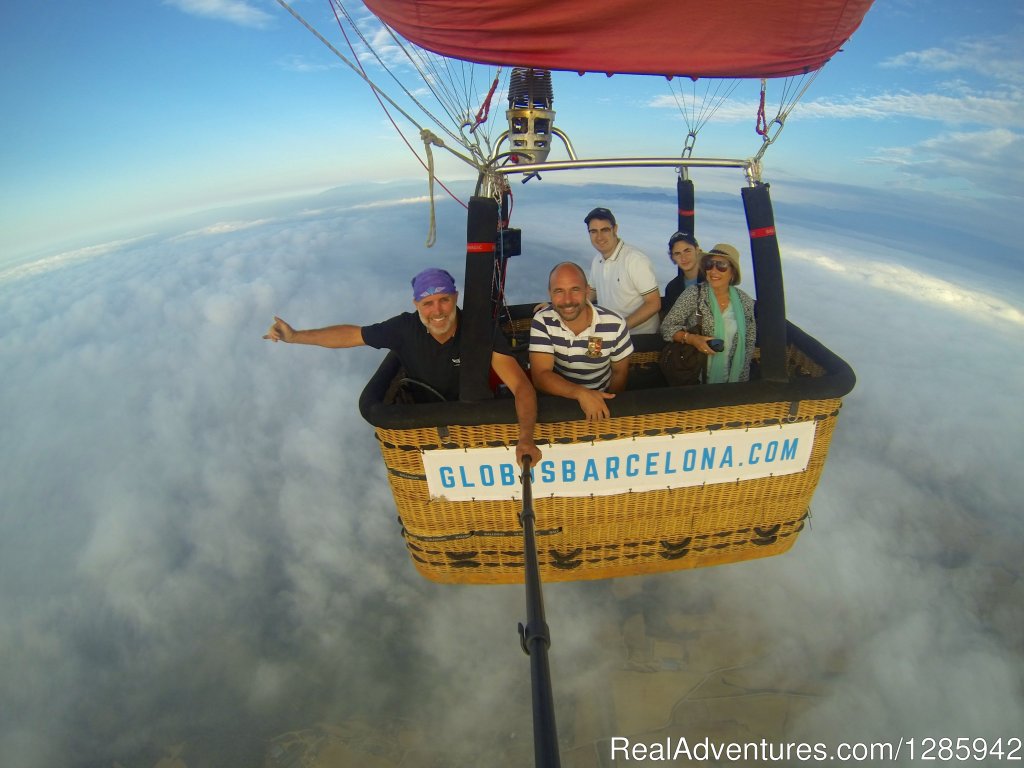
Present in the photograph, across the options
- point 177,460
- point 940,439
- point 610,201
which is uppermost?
point 610,201

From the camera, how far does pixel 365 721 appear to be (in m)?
31.4

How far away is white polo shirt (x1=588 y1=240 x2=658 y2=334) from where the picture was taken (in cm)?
299

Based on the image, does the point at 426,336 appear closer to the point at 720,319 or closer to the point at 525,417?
the point at 525,417

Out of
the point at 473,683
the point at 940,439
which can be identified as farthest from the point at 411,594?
the point at 940,439

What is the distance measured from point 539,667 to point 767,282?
62.8 inches

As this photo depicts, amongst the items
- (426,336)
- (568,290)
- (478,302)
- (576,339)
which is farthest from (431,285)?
(576,339)

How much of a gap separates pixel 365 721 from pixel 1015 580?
47601mm

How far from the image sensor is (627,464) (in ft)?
6.28

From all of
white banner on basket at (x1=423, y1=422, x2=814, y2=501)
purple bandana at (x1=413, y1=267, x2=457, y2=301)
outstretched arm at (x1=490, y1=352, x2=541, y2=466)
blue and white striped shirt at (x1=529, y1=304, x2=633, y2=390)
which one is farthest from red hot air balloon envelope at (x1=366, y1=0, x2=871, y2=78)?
white banner on basket at (x1=423, y1=422, x2=814, y2=501)

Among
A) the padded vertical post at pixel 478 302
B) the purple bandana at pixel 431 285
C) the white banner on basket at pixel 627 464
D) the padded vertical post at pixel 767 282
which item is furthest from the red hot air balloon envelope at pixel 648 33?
the white banner on basket at pixel 627 464

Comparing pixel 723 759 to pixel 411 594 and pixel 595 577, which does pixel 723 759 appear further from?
pixel 595 577

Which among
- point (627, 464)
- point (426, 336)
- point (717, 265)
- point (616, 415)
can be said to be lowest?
point (627, 464)

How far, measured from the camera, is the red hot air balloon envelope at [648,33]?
1.74m

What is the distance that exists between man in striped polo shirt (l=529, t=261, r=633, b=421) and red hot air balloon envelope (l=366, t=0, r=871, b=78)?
0.83 metres
